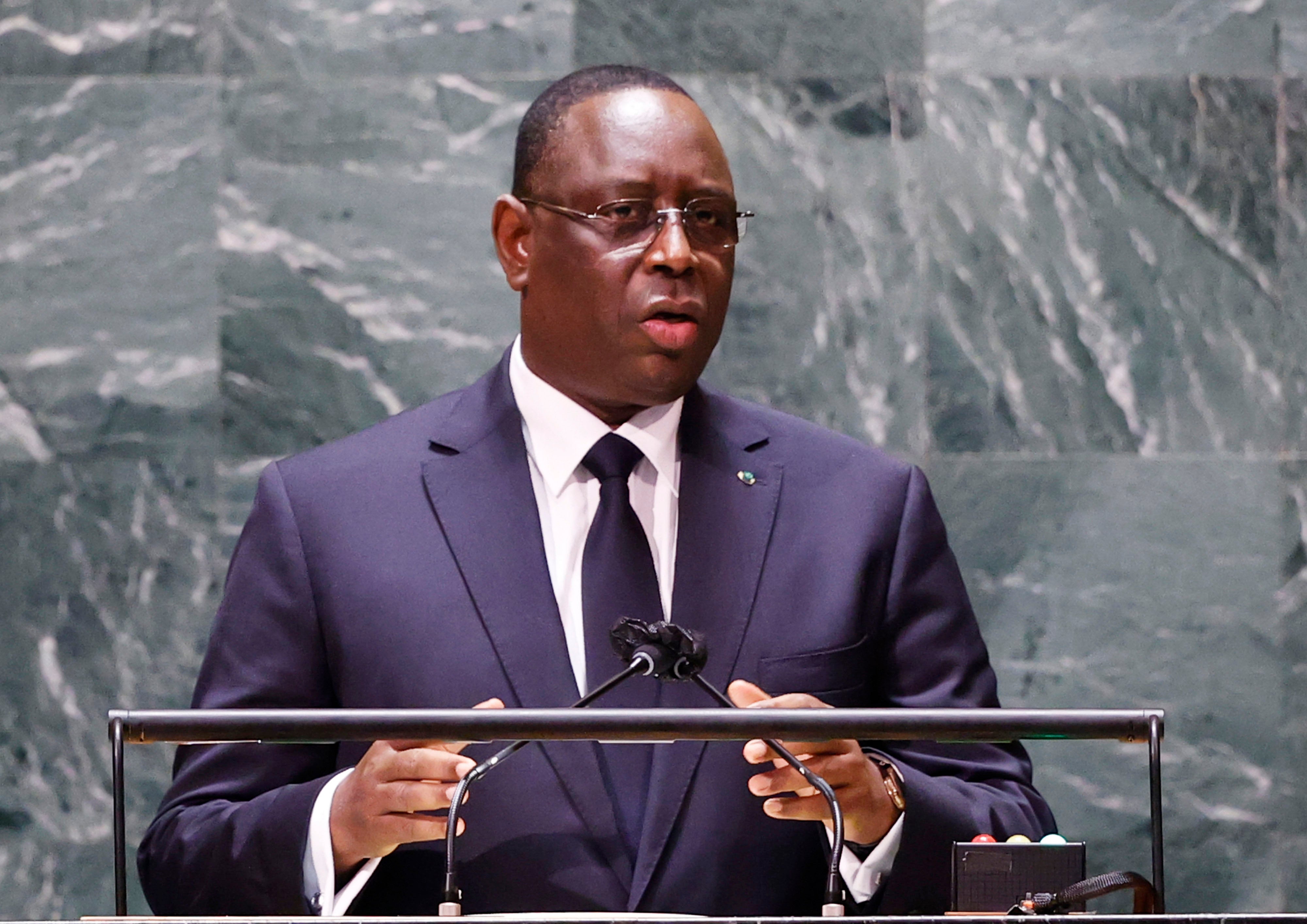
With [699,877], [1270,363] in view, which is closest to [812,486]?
[699,877]

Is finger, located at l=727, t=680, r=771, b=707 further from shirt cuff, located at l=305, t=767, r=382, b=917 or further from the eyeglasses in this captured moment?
the eyeglasses

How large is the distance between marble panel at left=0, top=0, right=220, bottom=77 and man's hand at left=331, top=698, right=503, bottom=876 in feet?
7.10

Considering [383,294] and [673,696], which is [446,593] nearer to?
[673,696]

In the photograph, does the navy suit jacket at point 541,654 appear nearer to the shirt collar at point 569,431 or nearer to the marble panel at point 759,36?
the shirt collar at point 569,431

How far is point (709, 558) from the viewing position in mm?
2617

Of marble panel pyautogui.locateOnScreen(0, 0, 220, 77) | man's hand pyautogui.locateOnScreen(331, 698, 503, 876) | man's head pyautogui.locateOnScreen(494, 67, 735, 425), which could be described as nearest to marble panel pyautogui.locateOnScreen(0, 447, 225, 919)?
marble panel pyautogui.locateOnScreen(0, 0, 220, 77)

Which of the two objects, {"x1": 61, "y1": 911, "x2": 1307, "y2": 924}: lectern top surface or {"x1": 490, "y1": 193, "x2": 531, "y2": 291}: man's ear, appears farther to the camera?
{"x1": 490, "y1": 193, "x2": 531, "y2": 291}: man's ear

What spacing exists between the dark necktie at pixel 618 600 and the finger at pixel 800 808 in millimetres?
457

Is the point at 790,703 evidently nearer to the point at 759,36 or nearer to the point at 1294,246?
the point at 759,36

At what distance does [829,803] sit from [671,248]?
2.93ft

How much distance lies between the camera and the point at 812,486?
2.77m

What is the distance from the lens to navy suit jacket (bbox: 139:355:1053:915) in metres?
2.41

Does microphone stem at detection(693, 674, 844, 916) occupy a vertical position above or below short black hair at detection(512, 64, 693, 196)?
below

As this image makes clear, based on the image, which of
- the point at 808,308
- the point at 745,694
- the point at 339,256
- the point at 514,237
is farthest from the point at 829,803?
the point at 339,256
